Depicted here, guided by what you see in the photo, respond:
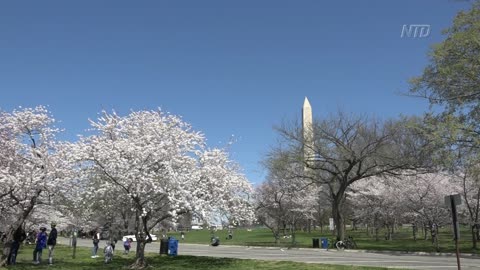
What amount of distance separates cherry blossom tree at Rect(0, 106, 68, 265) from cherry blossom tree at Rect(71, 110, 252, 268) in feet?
4.35

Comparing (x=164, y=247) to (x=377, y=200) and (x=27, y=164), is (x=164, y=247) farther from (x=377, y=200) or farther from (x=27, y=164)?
(x=377, y=200)

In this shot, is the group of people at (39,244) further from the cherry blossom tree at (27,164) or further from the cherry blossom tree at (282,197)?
the cherry blossom tree at (282,197)

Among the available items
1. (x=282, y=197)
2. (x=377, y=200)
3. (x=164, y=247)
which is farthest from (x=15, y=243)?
(x=377, y=200)

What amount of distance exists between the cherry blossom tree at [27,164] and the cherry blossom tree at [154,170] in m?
1.33

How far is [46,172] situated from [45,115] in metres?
2.85

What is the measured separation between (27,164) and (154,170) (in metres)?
5.14

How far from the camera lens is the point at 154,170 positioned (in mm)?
19578

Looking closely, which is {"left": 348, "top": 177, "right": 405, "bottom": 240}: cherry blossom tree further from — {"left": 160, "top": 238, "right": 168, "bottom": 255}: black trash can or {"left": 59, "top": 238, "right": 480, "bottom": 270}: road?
{"left": 160, "top": 238, "right": 168, "bottom": 255}: black trash can

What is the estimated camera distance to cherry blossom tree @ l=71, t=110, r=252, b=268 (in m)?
18.7

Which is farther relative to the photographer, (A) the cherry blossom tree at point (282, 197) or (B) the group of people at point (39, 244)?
(A) the cherry blossom tree at point (282, 197)

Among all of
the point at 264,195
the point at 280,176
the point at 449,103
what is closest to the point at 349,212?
the point at 264,195

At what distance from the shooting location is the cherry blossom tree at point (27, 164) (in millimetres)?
19375

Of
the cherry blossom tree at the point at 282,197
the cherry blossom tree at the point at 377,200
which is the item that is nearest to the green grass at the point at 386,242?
the cherry blossom tree at the point at 282,197

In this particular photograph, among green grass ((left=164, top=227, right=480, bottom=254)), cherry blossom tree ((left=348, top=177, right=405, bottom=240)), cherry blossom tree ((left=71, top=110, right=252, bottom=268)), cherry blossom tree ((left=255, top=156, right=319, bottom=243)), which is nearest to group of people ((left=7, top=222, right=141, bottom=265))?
cherry blossom tree ((left=71, top=110, right=252, bottom=268))
